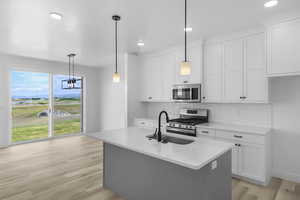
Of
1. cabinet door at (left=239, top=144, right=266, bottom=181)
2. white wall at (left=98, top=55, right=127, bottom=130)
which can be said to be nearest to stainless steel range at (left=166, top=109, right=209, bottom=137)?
cabinet door at (left=239, top=144, right=266, bottom=181)

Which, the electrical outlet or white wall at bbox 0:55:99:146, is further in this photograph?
white wall at bbox 0:55:99:146

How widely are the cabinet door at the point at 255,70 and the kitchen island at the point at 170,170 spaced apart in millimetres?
1500

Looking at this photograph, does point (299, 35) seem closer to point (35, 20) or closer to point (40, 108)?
point (35, 20)

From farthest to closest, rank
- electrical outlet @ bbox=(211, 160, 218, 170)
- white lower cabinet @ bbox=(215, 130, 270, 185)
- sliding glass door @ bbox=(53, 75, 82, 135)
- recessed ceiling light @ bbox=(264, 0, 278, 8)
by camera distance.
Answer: sliding glass door @ bbox=(53, 75, 82, 135)
white lower cabinet @ bbox=(215, 130, 270, 185)
recessed ceiling light @ bbox=(264, 0, 278, 8)
electrical outlet @ bbox=(211, 160, 218, 170)

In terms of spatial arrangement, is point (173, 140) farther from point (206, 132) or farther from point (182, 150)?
point (206, 132)

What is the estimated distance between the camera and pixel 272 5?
88.1 inches

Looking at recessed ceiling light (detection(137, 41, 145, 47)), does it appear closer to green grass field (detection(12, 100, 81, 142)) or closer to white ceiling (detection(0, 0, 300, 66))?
white ceiling (detection(0, 0, 300, 66))

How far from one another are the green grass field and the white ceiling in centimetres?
Answer: 222

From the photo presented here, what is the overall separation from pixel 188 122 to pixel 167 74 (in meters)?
1.36

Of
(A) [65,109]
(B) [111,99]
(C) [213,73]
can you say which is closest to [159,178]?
(C) [213,73]

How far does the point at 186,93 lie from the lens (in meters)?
3.83

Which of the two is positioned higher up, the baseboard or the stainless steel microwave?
the stainless steel microwave

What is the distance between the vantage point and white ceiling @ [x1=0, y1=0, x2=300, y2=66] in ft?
7.38

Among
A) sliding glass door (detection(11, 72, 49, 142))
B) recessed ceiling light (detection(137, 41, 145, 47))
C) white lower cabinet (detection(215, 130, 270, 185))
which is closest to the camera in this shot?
white lower cabinet (detection(215, 130, 270, 185))
